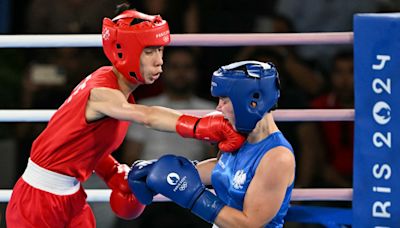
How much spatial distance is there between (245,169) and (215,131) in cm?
16

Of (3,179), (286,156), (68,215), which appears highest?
(286,156)

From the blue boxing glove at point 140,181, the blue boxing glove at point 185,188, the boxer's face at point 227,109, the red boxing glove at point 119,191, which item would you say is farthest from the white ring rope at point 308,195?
the boxer's face at point 227,109

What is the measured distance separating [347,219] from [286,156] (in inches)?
20.9

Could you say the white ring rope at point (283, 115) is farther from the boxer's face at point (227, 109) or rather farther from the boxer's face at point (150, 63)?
the boxer's face at point (227, 109)

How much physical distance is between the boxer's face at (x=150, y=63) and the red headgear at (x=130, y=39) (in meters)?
0.02

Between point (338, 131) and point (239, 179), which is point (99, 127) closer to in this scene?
point (239, 179)

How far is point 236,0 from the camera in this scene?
5422 mm

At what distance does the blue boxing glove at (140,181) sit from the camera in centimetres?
373

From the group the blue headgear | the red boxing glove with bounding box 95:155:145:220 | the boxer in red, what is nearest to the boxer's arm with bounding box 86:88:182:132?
the boxer in red

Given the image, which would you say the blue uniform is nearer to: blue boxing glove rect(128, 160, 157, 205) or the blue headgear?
the blue headgear

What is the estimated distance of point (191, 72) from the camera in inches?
195

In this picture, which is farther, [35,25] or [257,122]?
[35,25]

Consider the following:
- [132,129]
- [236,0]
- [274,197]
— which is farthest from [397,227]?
[236,0]

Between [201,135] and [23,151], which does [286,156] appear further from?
[23,151]
